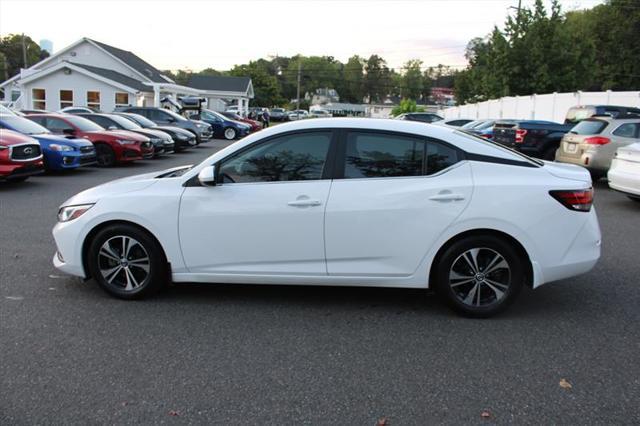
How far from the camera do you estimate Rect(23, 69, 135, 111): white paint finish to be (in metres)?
36.4

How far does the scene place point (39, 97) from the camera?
1455 inches

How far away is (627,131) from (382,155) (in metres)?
9.94

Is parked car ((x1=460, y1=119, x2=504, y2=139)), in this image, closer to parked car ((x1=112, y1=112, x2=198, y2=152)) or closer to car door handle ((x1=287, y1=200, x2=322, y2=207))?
parked car ((x1=112, y1=112, x2=198, y2=152))

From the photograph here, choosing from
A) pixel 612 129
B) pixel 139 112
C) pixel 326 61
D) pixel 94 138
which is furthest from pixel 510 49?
pixel 326 61

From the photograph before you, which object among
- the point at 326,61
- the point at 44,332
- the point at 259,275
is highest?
the point at 326,61

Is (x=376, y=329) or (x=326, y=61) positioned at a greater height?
(x=326, y=61)

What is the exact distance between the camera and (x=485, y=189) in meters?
4.53

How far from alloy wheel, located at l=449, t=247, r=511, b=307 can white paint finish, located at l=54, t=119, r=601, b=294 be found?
0.69 ft

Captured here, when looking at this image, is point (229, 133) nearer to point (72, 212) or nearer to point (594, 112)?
point (594, 112)

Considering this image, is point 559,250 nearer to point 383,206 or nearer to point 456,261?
point 456,261

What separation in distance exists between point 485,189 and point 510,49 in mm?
37675

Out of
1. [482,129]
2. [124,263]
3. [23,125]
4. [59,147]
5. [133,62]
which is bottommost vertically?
[124,263]

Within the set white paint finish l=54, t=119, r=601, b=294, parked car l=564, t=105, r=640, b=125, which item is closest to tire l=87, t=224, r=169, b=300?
white paint finish l=54, t=119, r=601, b=294

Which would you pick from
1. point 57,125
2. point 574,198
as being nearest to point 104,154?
point 57,125
